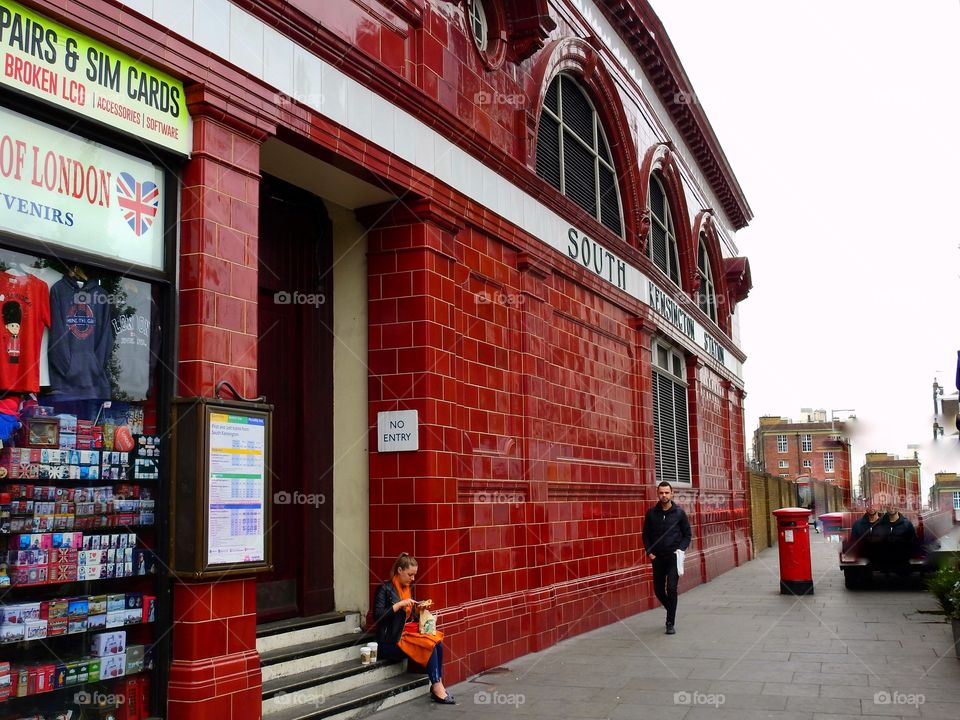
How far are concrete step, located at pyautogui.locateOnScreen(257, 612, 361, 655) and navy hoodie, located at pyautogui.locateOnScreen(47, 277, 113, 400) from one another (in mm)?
2605

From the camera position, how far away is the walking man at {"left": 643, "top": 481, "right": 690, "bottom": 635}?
36.9 ft

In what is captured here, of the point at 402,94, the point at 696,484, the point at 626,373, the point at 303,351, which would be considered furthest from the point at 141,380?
the point at 696,484

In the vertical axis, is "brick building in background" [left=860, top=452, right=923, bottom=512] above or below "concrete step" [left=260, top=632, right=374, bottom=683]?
above

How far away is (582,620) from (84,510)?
7.41m

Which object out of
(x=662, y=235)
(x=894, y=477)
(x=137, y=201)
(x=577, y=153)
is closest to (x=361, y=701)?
(x=137, y=201)

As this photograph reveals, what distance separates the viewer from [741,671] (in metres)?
8.55

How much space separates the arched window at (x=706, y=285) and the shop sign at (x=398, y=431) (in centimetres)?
1422

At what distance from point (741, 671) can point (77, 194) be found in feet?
21.8

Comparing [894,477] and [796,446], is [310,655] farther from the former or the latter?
[796,446]

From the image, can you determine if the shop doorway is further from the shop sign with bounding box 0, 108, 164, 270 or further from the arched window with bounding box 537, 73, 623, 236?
the arched window with bounding box 537, 73, 623, 236

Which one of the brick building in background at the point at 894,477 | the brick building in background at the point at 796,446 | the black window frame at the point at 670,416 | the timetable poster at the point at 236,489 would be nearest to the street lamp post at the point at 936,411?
the brick building in background at the point at 894,477

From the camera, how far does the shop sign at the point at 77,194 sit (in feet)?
16.8

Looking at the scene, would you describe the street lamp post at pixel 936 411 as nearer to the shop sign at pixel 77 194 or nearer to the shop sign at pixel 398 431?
the shop sign at pixel 398 431

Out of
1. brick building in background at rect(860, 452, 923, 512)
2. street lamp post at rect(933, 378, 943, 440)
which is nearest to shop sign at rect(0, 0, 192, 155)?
brick building in background at rect(860, 452, 923, 512)
